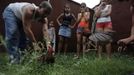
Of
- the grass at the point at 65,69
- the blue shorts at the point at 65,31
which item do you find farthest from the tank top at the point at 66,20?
the grass at the point at 65,69

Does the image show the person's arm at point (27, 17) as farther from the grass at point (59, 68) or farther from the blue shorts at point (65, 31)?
the blue shorts at point (65, 31)

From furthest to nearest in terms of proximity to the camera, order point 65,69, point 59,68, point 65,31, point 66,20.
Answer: point 65,31
point 66,20
point 65,69
point 59,68

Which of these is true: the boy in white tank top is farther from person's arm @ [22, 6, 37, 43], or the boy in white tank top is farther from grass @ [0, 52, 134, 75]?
person's arm @ [22, 6, 37, 43]

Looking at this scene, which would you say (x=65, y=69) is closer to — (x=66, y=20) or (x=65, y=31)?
(x=66, y=20)

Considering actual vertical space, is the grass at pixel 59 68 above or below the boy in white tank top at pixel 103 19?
below

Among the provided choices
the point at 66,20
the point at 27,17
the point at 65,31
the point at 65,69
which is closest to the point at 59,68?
the point at 65,69

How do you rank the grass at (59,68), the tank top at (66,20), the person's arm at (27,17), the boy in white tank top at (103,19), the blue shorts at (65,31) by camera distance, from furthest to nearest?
the blue shorts at (65,31), the tank top at (66,20), the boy in white tank top at (103,19), the person's arm at (27,17), the grass at (59,68)

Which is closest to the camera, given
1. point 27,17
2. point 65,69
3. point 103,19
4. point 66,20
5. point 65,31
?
point 65,69

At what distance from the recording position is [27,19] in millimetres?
8398

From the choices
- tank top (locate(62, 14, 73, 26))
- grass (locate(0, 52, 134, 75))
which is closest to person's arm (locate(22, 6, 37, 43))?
grass (locate(0, 52, 134, 75))

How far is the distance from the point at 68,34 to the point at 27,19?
21.2ft

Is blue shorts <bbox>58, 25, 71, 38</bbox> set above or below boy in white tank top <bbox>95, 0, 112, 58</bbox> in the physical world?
below

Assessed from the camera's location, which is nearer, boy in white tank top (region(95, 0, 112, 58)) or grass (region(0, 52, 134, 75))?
grass (region(0, 52, 134, 75))

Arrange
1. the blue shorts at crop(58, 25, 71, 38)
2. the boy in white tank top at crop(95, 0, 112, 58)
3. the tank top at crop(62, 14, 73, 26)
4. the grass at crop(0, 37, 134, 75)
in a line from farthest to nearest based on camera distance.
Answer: the blue shorts at crop(58, 25, 71, 38)
the tank top at crop(62, 14, 73, 26)
the boy in white tank top at crop(95, 0, 112, 58)
the grass at crop(0, 37, 134, 75)
